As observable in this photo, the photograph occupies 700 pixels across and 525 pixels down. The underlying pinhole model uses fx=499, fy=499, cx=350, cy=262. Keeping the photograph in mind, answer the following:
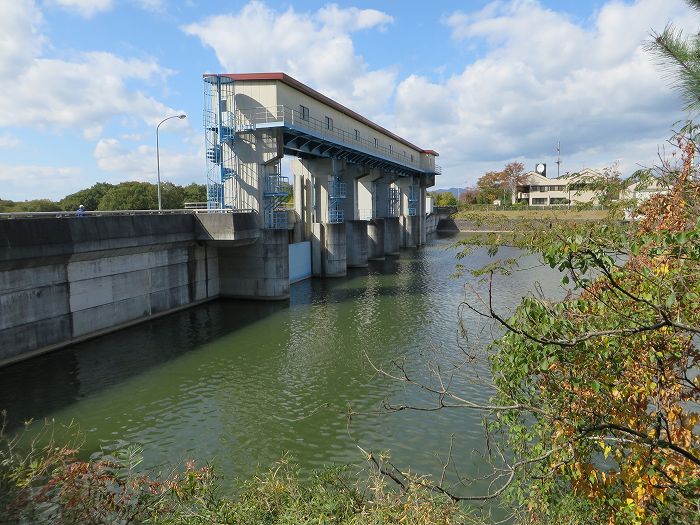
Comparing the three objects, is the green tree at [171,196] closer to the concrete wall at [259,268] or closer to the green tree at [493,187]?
the concrete wall at [259,268]

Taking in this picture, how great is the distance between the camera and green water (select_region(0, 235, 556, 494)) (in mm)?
12727

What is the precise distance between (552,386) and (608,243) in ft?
7.34

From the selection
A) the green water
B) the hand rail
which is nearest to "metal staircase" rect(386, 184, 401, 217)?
the hand rail

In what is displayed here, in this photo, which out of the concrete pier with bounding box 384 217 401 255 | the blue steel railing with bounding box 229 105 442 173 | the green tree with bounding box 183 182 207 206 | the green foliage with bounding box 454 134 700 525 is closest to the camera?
the green foliage with bounding box 454 134 700 525

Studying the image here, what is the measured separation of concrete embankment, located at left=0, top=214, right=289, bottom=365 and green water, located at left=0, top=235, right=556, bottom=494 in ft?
3.45

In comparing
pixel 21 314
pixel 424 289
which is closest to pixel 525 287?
pixel 424 289

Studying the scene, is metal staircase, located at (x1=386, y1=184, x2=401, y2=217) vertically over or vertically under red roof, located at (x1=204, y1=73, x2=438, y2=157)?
under

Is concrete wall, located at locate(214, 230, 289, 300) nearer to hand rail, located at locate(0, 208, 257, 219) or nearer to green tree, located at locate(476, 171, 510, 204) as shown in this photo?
hand rail, located at locate(0, 208, 257, 219)

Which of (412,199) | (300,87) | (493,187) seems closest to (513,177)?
(493,187)

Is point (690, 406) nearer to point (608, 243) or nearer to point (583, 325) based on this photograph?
point (583, 325)

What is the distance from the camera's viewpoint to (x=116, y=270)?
23.6m

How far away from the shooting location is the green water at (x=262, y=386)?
41.8 ft

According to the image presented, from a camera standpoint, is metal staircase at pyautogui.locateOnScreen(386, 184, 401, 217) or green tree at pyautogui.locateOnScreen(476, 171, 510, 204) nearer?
metal staircase at pyautogui.locateOnScreen(386, 184, 401, 217)

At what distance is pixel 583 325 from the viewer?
223 inches
